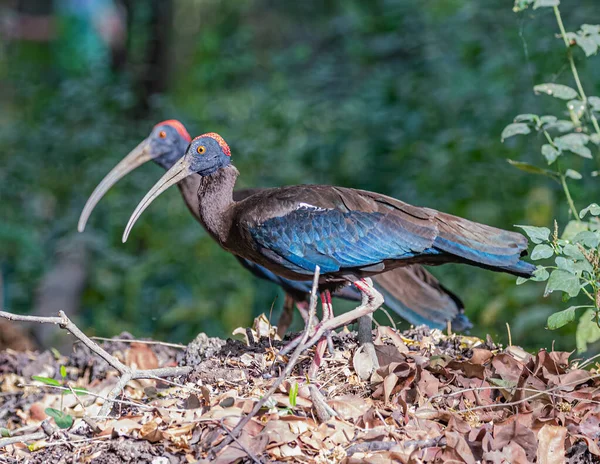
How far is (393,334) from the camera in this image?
3951 millimetres

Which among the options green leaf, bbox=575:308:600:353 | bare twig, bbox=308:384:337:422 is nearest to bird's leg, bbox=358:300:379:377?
bare twig, bbox=308:384:337:422

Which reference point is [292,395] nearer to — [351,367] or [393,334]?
[351,367]

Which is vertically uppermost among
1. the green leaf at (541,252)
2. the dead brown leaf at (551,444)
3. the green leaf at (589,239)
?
the green leaf at (589,239)

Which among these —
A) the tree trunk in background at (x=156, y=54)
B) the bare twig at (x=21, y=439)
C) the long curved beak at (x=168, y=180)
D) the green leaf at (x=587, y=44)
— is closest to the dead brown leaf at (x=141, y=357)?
the long curved beak at (x=168, y=180)

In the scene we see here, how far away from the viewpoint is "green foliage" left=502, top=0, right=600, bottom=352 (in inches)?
132

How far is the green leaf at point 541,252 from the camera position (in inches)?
132

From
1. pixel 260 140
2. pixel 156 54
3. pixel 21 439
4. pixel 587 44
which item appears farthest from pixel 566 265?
pixel 156 54

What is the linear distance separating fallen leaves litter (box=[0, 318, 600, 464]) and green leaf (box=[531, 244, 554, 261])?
0.40 meters

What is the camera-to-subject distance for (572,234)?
4035mm

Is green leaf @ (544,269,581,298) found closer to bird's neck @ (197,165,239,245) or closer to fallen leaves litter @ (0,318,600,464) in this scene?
fallen leaves litter @ (0,318,600,464)

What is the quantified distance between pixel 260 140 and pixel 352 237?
18.9 feet

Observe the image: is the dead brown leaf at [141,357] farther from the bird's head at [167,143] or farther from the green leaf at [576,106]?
the green leaf at [576,106]

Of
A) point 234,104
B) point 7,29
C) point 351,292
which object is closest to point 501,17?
point 234,104

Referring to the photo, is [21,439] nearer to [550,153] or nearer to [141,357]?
[141,357]
